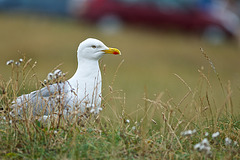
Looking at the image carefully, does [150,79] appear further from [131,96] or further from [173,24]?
[173,24]

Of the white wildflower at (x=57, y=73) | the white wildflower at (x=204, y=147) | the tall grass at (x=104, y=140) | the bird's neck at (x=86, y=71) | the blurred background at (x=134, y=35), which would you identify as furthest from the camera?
the blurred background at (x=134, y=35)

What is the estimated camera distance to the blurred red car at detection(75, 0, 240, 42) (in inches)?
684

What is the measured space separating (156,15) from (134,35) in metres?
1.45

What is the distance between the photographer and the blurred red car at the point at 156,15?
17.4 metres

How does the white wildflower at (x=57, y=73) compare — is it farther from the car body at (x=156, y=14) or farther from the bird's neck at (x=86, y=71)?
the car body at (x=156, y=14)

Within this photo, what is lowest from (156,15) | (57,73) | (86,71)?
(86,71)

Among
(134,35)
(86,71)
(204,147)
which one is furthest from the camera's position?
(134,35)

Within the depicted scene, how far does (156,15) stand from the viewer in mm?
17500

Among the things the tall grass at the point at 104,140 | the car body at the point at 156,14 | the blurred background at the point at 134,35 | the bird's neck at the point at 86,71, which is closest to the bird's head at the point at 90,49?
the bird's neck at the point at 86,71

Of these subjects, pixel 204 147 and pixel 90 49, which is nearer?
pixel 204 147

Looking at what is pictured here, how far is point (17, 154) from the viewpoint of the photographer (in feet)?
11.3

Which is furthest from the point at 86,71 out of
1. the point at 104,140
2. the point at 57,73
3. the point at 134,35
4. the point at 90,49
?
the point at 134,35

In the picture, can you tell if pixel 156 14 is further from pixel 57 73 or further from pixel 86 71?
pixel 57 73

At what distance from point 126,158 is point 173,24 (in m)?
14.7
